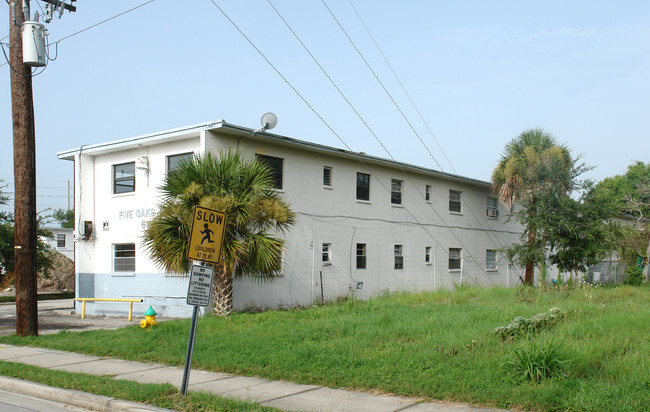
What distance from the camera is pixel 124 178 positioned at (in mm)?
21844

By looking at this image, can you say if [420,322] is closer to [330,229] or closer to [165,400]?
[165,400]

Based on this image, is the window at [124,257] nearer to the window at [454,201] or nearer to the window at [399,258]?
the window at [399,258]

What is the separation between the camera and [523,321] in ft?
33.7

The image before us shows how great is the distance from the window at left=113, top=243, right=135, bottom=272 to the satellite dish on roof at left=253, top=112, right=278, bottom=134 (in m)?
6.78

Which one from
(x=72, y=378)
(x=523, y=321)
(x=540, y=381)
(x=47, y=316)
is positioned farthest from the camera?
(x=47, y=316)

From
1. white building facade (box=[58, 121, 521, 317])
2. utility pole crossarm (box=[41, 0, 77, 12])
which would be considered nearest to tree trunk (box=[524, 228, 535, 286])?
white building facade (box=[58, 121, 521, 317])

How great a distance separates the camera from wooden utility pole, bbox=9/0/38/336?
549 inches

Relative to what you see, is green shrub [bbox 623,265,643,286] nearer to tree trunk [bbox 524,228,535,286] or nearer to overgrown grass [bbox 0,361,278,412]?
tree trunk [bbox 524,228,535,286]

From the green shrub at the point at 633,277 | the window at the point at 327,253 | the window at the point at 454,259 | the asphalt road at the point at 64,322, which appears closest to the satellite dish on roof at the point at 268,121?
the window at the point at 327,253

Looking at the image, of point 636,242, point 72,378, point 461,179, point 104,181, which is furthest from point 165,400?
point 636,242

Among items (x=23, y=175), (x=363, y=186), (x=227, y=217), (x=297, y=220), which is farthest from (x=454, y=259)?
(x=23, y=175)

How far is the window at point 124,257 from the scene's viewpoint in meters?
21.3

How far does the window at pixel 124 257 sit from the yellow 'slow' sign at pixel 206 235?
14.4m

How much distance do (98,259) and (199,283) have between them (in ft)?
52.7
